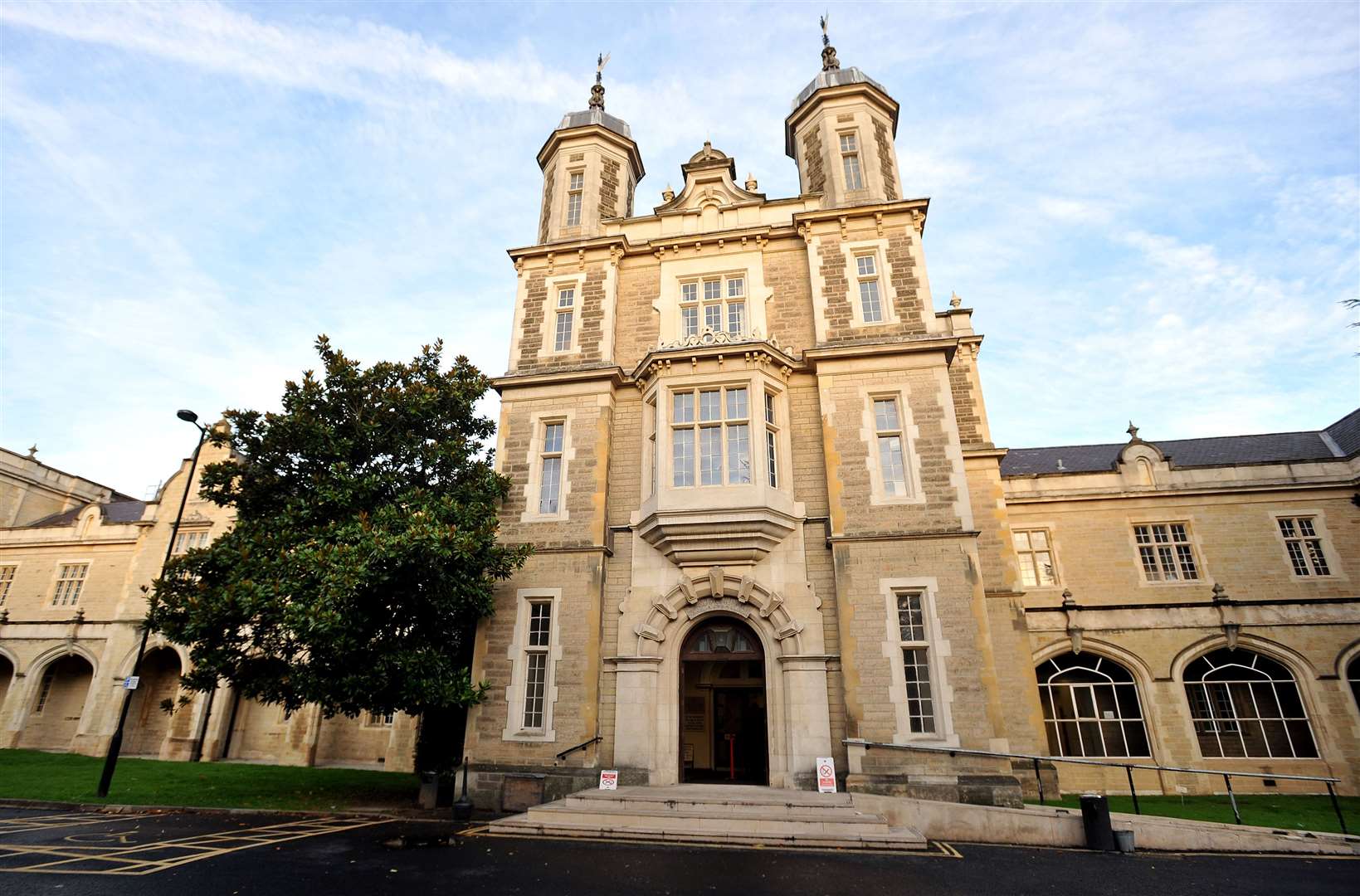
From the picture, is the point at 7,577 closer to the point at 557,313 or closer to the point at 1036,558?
the point at 557,313

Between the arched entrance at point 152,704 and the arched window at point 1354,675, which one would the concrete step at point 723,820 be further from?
the arched entrance at point 152,704

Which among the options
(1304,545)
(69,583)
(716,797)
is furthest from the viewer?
(69,583)

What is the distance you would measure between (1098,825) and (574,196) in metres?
19.8

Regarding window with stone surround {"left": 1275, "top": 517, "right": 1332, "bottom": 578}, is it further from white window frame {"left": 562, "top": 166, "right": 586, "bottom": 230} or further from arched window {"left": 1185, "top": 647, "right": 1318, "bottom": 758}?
white window frame {"left": 562, "top": 166, "right": 586, "bottom": 230}

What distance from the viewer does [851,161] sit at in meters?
18.9

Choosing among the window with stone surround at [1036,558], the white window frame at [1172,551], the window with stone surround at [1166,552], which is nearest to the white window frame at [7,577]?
the window with stone surround at [1036,558]

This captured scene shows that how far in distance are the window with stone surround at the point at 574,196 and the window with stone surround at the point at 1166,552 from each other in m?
22.0

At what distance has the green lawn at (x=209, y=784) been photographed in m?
14.5

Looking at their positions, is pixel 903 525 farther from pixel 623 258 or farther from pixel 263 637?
pixel 263 637

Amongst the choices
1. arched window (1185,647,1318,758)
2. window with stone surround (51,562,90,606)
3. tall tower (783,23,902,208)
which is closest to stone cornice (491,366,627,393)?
tall tower (783,23,902,208)

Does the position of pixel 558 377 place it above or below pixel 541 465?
above

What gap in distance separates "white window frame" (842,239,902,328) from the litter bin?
35.2 ft

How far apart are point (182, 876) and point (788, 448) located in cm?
1272

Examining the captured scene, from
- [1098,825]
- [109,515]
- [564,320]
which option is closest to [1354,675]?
[1098,825]
